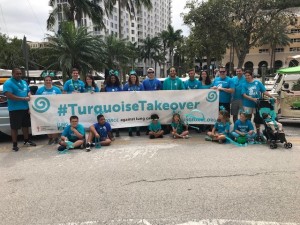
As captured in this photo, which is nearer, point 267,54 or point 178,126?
point 178,126

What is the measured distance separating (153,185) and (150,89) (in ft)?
13.3

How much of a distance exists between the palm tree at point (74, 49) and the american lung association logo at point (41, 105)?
7393 millimetres

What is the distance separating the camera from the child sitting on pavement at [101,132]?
6.93 m

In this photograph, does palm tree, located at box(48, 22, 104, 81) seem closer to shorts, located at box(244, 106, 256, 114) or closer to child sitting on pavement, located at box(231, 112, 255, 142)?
shorts, located at box(244, 106, 256, 114)

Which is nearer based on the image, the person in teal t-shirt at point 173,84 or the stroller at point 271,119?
the stroller at point 271,119

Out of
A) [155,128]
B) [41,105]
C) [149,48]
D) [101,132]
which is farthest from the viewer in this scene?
[149,48]

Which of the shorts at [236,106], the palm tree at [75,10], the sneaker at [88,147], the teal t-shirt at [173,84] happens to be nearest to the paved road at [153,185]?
the sneaker at [88,147]

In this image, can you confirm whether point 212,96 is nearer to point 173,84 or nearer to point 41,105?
point 173,84

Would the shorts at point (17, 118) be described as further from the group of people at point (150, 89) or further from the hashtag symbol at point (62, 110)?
the hashtag symbol at point (62, 110)

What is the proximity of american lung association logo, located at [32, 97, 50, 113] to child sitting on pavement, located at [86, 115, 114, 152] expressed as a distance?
4.31ft

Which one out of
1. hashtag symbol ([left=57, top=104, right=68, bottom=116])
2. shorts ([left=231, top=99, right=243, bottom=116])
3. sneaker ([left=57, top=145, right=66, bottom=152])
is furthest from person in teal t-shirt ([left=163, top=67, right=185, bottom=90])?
sneaker ([left=57, top=145, right=66, bottom=152])

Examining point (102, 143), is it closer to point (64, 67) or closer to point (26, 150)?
point (26, 150)

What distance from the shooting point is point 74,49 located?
14.8 metres

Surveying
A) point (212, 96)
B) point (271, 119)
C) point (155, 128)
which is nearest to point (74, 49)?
point (155, 128)
